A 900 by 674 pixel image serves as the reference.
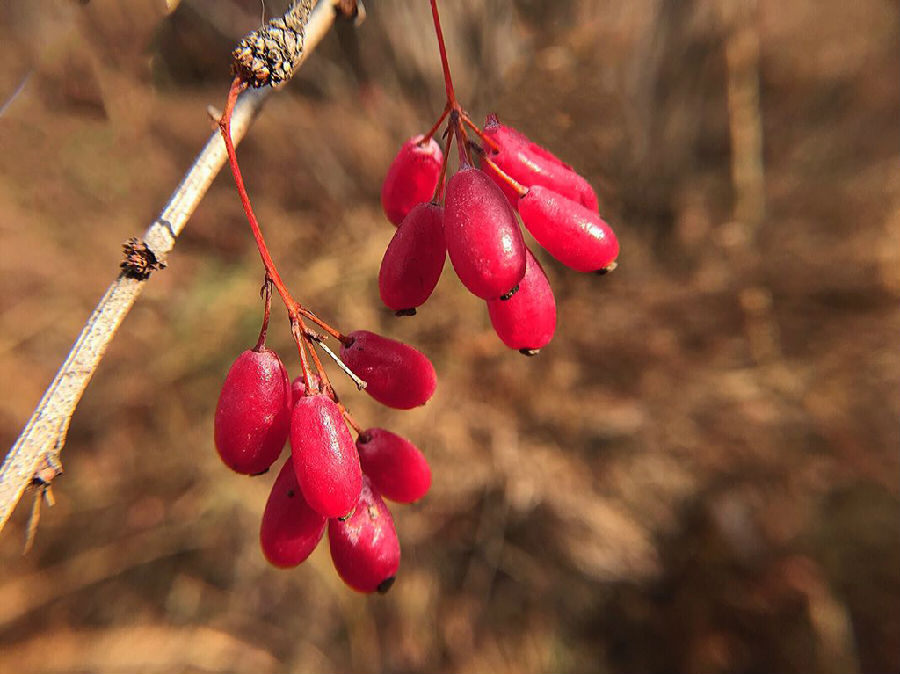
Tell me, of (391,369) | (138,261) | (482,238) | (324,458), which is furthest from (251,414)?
(482,238)

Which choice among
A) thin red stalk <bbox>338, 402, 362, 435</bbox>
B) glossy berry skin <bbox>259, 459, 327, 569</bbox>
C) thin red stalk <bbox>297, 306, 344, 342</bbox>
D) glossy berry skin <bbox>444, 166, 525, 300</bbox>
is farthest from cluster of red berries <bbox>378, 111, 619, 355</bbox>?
glossy berry skin <bbox>259, 459, 327, 569</bbox>

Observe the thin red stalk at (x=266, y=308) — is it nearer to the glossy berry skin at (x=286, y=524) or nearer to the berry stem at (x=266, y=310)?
the berry stem at (x=266, y=310)

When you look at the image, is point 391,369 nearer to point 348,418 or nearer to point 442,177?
point 348,418

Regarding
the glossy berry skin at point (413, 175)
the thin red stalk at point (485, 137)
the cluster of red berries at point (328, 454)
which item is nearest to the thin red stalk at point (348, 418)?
the cluster of red berries at point (328, 454)

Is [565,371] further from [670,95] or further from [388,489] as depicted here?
[388,489]

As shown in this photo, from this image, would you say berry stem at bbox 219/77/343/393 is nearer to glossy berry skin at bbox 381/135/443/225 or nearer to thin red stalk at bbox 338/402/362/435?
thin red stalk at bbox 338/402/362/435

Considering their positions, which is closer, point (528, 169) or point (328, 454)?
point (328, 454)
